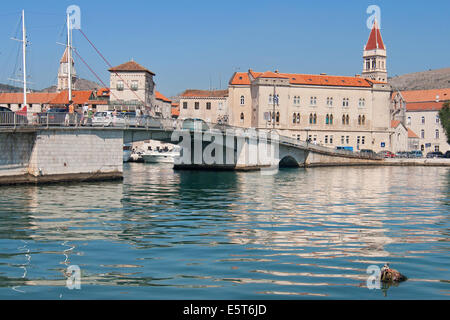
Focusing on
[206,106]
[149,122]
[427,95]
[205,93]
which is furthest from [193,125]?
[427,95]

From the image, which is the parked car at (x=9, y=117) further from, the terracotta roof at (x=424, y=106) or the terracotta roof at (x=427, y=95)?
the terracotta roof at (x=427, y=95)

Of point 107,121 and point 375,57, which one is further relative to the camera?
point 375,57

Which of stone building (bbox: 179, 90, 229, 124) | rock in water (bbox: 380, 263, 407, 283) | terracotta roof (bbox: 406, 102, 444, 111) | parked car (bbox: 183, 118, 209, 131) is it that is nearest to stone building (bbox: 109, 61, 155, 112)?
stone building (bbox: 179, 90, 229, 124)

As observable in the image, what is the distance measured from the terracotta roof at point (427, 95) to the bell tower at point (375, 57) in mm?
16339

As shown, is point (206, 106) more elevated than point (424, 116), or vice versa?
point (206, 106)

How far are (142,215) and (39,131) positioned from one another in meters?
19.5

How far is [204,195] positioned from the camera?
39.5 m

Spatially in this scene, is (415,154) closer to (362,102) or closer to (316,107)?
(362,102)

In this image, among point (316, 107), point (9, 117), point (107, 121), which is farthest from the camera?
point (316, 107)

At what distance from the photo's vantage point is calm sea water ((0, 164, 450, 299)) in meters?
14.5

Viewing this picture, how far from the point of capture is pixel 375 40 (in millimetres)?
131750

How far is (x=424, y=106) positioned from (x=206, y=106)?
2233 inches
